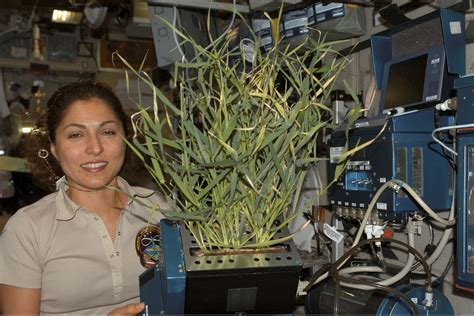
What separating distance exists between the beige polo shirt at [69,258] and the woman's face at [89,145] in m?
0.11

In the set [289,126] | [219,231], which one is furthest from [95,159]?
[289,126]

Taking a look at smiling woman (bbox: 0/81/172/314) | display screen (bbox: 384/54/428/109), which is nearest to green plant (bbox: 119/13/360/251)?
smiling woman (bbox: 0/81/172/314)

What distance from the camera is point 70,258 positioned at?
1.63 meters

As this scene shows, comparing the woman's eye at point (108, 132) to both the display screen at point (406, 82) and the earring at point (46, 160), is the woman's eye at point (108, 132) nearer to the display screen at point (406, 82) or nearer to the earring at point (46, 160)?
the earring at point (46, 160)

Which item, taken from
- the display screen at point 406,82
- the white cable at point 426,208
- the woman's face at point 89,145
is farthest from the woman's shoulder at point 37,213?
the display screen at point 406,82

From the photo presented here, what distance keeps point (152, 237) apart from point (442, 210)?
2.98 ft

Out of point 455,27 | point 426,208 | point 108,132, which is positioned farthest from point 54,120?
point 455,27

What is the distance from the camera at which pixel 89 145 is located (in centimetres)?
161

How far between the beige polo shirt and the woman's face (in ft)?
0.37

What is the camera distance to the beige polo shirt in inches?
62.8

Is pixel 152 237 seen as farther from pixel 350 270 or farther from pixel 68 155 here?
pixel 350 270

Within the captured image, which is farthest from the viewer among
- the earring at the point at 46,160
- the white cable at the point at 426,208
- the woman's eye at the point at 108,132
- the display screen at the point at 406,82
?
the earring at the point at 46,160

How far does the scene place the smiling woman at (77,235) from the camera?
159cm

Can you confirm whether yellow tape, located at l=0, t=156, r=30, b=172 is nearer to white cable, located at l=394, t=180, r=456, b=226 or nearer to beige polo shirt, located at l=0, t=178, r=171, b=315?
beige polo shirt, located at l=0, t=178, r=171, b=315
